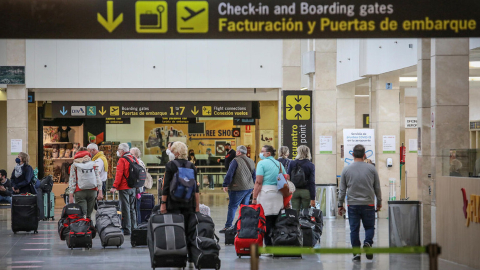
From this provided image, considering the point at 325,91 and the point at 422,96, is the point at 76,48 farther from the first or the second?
the point at 422,96

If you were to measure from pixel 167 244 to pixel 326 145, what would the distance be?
9.84m

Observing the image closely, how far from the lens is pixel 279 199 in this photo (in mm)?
9555

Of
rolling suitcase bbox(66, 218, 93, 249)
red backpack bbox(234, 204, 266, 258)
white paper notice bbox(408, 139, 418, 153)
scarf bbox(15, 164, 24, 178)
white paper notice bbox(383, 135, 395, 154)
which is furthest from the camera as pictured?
white paper notice bbox(408, 139, 418, 153)

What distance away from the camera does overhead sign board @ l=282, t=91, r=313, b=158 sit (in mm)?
15773

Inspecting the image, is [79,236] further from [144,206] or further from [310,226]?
[310,226]

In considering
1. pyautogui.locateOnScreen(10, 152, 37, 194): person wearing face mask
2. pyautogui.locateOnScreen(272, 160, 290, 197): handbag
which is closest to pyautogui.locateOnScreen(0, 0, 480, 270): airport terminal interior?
pyautogui.locateOnScreen(272, 160, 290, 197): handbag

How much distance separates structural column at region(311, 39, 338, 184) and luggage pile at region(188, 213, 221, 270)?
29.2 feet

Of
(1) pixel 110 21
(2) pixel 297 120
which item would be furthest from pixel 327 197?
(1) pixel 110 21

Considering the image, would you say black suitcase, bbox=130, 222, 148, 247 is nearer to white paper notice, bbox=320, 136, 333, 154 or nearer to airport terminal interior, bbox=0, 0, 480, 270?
airport terminal interior, bbox=0, 0, 480, 270

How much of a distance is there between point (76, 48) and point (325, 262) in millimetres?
12768

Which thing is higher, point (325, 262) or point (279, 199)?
point (279, 199)

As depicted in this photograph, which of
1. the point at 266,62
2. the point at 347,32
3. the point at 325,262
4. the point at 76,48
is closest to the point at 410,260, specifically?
the point at 325,262

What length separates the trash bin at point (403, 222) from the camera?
10.2 metres

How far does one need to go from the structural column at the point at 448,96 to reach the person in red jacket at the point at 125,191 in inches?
209
